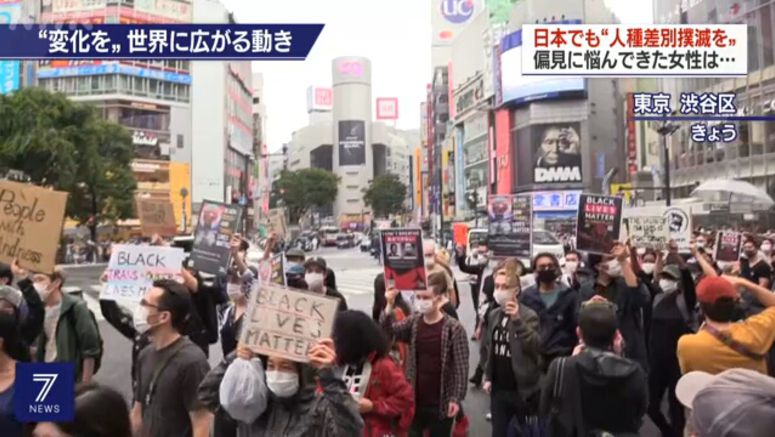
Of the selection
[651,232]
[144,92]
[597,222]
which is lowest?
[651,232]

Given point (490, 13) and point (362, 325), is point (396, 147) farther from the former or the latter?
point (362, 325)

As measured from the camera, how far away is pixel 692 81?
123 ft

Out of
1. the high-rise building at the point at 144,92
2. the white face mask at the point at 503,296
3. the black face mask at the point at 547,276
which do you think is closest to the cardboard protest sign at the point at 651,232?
the black face mask at the point at 547,276

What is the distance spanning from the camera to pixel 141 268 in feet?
20.6

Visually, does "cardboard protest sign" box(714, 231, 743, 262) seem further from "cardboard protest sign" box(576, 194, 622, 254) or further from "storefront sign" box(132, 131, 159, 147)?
"storefront sign" box(132, 131, 159, 147)

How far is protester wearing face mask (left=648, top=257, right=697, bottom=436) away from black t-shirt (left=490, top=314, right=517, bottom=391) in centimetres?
176

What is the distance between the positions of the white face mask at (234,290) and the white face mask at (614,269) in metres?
3.25

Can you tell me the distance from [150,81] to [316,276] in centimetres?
6362

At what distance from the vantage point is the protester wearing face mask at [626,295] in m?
6.25

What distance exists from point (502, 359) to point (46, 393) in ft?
12.8

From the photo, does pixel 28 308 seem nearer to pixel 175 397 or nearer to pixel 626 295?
pixel 175 397

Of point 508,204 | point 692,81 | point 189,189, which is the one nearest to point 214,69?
point 189,189

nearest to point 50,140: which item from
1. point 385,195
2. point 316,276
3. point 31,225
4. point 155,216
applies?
point 155,216

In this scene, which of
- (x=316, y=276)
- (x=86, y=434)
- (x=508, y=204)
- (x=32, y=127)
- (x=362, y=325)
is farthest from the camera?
(x=32, y=127)
